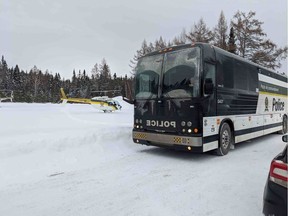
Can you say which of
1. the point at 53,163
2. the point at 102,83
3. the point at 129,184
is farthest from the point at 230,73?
the point at 102,83

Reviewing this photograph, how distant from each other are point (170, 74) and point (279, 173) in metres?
4.75

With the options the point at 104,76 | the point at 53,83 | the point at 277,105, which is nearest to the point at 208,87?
the point at 277,105

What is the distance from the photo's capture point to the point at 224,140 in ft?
24.5

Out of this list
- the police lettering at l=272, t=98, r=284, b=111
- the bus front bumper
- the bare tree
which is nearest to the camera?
the bus front bumper

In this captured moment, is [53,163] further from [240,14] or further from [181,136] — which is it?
[240,14]

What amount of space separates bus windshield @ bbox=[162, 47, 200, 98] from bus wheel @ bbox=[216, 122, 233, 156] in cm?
175

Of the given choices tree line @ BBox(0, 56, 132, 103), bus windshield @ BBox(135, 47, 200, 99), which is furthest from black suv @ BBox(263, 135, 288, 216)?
tree line @ BBox(0, 56, 132, 103)

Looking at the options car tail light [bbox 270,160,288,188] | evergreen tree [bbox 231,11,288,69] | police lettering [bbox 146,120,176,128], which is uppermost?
evergreen tree [bbox 231,11,288,69]

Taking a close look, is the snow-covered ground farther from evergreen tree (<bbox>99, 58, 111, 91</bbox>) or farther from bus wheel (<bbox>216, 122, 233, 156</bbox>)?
evergreen tree (<bbox>99, 58, 111, 91</bbox>)

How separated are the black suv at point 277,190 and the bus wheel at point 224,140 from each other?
4.69 metres

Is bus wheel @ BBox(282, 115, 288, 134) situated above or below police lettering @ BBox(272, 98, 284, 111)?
below

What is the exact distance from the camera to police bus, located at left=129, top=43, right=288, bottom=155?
6426 mm

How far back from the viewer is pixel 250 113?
903 cm

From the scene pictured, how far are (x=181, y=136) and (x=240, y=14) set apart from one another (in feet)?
77.0
